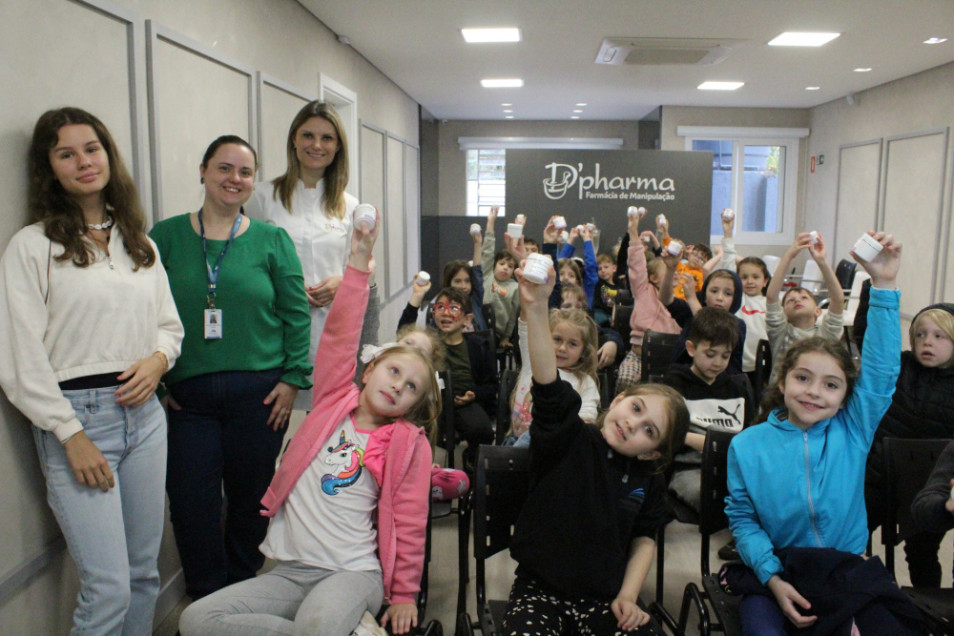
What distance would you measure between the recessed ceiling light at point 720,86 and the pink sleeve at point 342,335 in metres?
7.26

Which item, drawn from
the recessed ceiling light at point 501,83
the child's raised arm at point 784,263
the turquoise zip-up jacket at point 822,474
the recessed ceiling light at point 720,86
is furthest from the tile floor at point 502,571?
the recessed ceiling light at point 720,86

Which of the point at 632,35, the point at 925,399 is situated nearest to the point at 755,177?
the point at 632,35

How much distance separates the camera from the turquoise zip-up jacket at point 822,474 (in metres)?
1.91

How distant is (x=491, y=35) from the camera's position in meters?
5.60

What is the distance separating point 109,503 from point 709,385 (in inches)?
89.0

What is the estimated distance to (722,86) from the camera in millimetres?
8211

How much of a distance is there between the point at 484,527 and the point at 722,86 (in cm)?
762

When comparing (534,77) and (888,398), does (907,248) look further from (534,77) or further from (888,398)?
(888,398)

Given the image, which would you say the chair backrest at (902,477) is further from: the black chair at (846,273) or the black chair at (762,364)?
the black chair at (846,273)

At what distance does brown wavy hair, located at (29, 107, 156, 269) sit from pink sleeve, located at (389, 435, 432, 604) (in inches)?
35.6

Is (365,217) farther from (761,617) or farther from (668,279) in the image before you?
(668,279)

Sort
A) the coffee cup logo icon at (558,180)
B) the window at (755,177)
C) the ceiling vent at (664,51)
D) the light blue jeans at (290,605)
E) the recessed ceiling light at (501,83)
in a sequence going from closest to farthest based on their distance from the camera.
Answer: the light blue jeans at (290,605) → the ceiling vent at (664,51) → the recessed ceiling light at (501,83) → the coffee cup logo icon at (558,180) → the window at (755,177)

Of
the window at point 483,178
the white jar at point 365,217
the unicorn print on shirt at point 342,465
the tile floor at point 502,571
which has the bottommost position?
the tile floor at point 502,571

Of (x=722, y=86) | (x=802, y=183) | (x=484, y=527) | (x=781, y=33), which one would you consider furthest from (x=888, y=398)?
(x=802, y=183)
